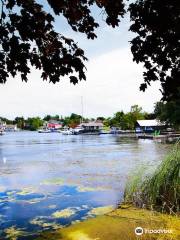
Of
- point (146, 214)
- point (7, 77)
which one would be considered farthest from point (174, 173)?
point (7, 77)

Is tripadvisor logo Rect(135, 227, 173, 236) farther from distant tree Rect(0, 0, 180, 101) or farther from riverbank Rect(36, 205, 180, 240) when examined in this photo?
distant tree Rect(0, 0, 180, 101)

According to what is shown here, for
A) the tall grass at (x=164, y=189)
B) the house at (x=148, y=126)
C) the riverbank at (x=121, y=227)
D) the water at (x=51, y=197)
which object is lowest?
the water at (x=51, y=197)

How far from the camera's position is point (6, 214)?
11914mm

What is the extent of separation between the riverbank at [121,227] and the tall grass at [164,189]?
0.51 meters

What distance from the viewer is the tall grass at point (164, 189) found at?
9617 mm

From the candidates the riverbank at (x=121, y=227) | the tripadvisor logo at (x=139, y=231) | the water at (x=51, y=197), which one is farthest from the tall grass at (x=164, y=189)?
the water at (x=51, y=197)

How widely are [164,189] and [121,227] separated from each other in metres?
2.12

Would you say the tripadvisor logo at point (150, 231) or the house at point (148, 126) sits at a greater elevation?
the house at point (148, 126)

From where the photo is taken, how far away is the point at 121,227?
8.27 meters

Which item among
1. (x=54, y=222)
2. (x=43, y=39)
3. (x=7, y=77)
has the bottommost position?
(x=54, y=222)

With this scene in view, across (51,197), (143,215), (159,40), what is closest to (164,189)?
(143,215)

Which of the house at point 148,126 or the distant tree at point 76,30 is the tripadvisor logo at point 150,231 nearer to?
the distant tree at point 76,30

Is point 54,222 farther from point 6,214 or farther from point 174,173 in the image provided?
point 174,173

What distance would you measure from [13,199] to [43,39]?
9250mm
